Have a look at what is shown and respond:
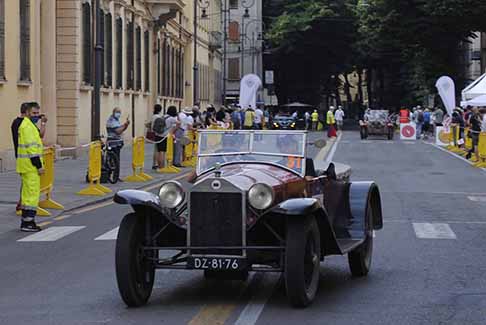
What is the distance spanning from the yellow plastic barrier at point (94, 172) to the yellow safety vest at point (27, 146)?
5.63 m

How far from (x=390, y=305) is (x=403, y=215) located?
27.4 feet

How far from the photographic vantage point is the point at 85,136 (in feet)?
116

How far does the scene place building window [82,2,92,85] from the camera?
113 feet

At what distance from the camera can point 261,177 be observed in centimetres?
955

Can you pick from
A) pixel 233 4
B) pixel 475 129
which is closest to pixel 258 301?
pixel 475 129

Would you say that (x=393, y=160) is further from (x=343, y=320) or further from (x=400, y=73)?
(x=400, y=73)

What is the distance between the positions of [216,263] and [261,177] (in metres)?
0.98

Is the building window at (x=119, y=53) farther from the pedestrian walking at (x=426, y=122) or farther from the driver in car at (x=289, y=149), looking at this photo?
the driver in car at (x=289, y=149)

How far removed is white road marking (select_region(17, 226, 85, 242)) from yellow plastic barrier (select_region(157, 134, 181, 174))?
12172mm

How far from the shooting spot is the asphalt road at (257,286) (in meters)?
8.86

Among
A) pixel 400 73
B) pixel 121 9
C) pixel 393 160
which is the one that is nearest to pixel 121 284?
pixel 393 160

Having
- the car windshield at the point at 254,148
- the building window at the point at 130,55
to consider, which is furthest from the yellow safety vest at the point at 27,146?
the building window at the point at 130,55

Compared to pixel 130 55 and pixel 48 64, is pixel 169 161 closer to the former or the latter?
pixel 48 64

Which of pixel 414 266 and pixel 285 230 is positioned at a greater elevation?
pixel 285 230
